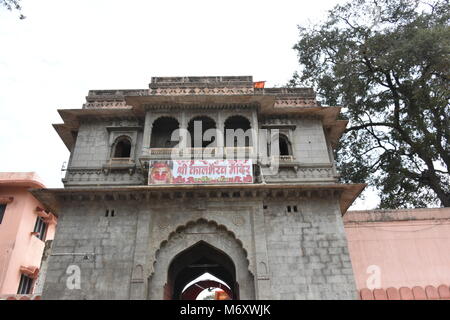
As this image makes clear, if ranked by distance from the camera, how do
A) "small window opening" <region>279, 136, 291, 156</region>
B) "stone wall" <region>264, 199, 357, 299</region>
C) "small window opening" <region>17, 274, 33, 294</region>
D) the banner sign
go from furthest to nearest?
"small window opening" <region>17, 274, 33, 294</region>, "small window opening" <region>279, 136, 291, 156</region>, the banner sign, "stone wall" <region>264, 199, 357, 299</region>

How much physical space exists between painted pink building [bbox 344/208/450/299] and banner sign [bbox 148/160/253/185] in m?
5.65

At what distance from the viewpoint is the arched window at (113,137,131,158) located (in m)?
15.5

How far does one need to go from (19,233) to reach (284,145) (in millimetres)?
15552

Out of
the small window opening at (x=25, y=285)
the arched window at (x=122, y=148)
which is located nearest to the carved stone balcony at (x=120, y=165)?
the arched window at (x=122, y=148)

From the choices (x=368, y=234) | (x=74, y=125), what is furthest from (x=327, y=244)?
(x=74, y=125)

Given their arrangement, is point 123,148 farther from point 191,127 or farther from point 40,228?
point 40,228

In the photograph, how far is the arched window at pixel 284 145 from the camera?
15.2m

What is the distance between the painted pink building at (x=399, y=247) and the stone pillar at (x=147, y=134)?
9.15 m

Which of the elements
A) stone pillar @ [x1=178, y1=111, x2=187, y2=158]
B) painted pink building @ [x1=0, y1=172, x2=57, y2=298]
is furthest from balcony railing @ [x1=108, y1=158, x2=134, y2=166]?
painted pink building @ [x1=0, y1=172, x2=57, y2=298]

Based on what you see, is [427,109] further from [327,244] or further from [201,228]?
[201,228]

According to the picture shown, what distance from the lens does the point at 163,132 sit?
1594 cm

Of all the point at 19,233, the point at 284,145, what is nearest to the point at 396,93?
the point at 284,145

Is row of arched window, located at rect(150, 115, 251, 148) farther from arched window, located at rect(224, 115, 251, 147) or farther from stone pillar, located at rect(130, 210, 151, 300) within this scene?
stone pillar, located at rect(130, 210, 151, 300)

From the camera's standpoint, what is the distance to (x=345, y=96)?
22234mm
